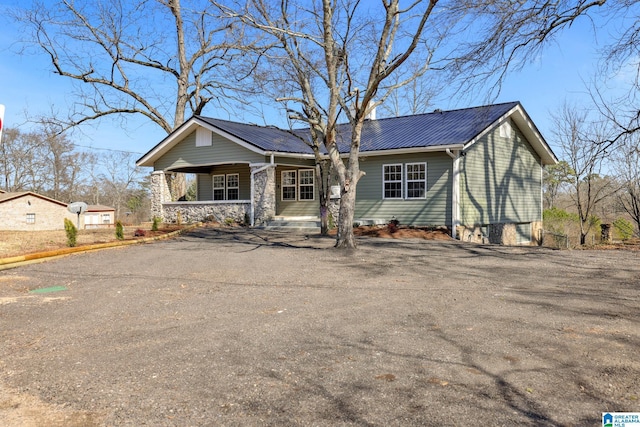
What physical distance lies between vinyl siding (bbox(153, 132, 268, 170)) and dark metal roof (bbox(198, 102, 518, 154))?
633 mm

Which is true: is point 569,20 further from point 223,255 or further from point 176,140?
point 176,140

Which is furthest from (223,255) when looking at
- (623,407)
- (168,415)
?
(623,407)

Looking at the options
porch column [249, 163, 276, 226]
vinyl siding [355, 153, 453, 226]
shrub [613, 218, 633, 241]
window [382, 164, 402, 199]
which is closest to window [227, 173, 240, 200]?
porch column [249, 163, 276, 226]

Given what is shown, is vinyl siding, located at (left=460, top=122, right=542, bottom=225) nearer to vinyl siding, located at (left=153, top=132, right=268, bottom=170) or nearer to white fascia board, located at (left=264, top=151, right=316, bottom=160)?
white fascia board, located at (left=264, top=151, right=316, bottom=160)

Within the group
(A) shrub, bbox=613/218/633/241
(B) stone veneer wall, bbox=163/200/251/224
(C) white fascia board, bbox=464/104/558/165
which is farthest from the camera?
(B) stone veneer wall, bbox=163/200/251/224

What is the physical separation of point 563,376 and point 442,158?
15088 mm

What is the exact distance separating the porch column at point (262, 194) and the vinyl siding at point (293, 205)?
1935 millimetres

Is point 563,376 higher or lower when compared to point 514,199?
lower

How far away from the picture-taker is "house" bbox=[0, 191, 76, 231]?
28.5 m

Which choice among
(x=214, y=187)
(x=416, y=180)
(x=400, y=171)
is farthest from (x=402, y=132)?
(x=214, y=187)

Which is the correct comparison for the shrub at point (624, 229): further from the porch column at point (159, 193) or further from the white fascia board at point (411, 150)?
the porch column at point (159, 193)

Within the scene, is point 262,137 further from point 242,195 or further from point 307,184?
point 242,195

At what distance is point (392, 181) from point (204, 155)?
357 inches

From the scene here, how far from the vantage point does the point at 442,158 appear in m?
18.3
